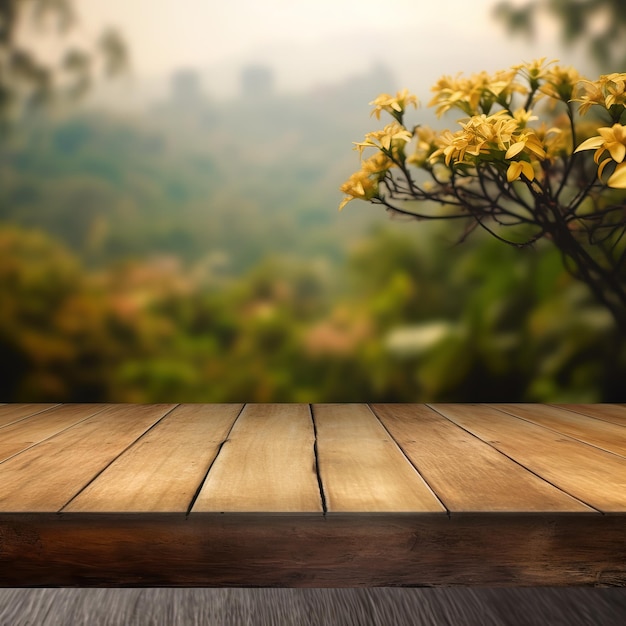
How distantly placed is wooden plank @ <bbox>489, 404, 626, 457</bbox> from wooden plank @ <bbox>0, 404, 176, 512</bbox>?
95 centimetres

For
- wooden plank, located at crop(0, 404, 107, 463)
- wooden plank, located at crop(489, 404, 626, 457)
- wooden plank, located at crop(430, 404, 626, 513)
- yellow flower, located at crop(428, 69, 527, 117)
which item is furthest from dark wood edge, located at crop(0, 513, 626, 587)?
yellow flower, located at crop(428, 69, 527, 117)

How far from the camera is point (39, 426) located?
5.26ft

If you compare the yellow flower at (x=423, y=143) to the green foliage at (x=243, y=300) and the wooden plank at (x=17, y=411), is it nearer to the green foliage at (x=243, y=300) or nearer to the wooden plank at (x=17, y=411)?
the green foliage at (x=243, y=300)

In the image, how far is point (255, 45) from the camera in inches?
83.2

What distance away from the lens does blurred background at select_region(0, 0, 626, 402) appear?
2.06m

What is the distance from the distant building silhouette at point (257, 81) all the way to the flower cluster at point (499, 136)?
0.61m

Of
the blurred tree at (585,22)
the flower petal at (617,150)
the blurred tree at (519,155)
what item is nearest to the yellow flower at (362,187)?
the blurred tree at (519,155)

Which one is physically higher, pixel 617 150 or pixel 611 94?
pixel 611 94

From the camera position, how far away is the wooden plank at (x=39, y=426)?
1.37m

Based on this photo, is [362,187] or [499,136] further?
[362,187]

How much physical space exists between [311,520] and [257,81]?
5.27 ft

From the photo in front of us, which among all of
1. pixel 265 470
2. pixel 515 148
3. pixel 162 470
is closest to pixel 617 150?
pixel 515 148

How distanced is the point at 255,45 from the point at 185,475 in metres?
Answer: 1.48

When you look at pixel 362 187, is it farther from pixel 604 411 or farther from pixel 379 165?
pixel 604 411
